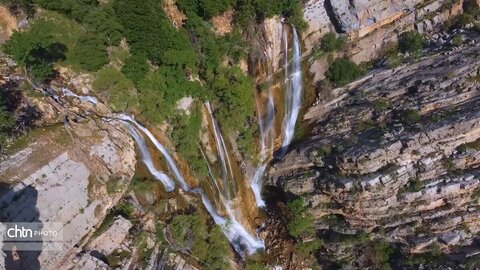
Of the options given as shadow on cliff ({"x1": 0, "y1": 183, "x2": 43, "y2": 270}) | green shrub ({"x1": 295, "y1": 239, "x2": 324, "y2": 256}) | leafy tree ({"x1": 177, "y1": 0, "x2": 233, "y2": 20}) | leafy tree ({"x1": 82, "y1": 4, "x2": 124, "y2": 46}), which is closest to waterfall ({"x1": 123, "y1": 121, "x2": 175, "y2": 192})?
leafy tree ({"x1": 82, "y1": 4, "x2": 124, "y2": 46})

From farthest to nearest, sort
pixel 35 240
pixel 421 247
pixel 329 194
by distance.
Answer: pixel 329 194 → pixel 421 247 → pixel 35 240

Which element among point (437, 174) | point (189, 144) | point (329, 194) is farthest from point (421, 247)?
point (189, 144)

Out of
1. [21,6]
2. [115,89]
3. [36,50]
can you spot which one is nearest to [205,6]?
[115,89]

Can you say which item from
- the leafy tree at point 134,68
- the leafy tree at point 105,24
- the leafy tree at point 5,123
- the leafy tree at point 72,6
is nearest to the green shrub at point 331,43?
the leafy tree at point 134,68

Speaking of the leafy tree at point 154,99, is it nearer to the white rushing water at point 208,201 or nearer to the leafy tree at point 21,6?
the white rushing water at point 208,201

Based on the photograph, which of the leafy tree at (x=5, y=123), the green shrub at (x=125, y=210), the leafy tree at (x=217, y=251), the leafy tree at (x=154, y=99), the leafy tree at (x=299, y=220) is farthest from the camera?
the leafy tree at (x=154, y=99)

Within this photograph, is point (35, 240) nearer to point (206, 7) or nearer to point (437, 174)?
point (206, 7)
